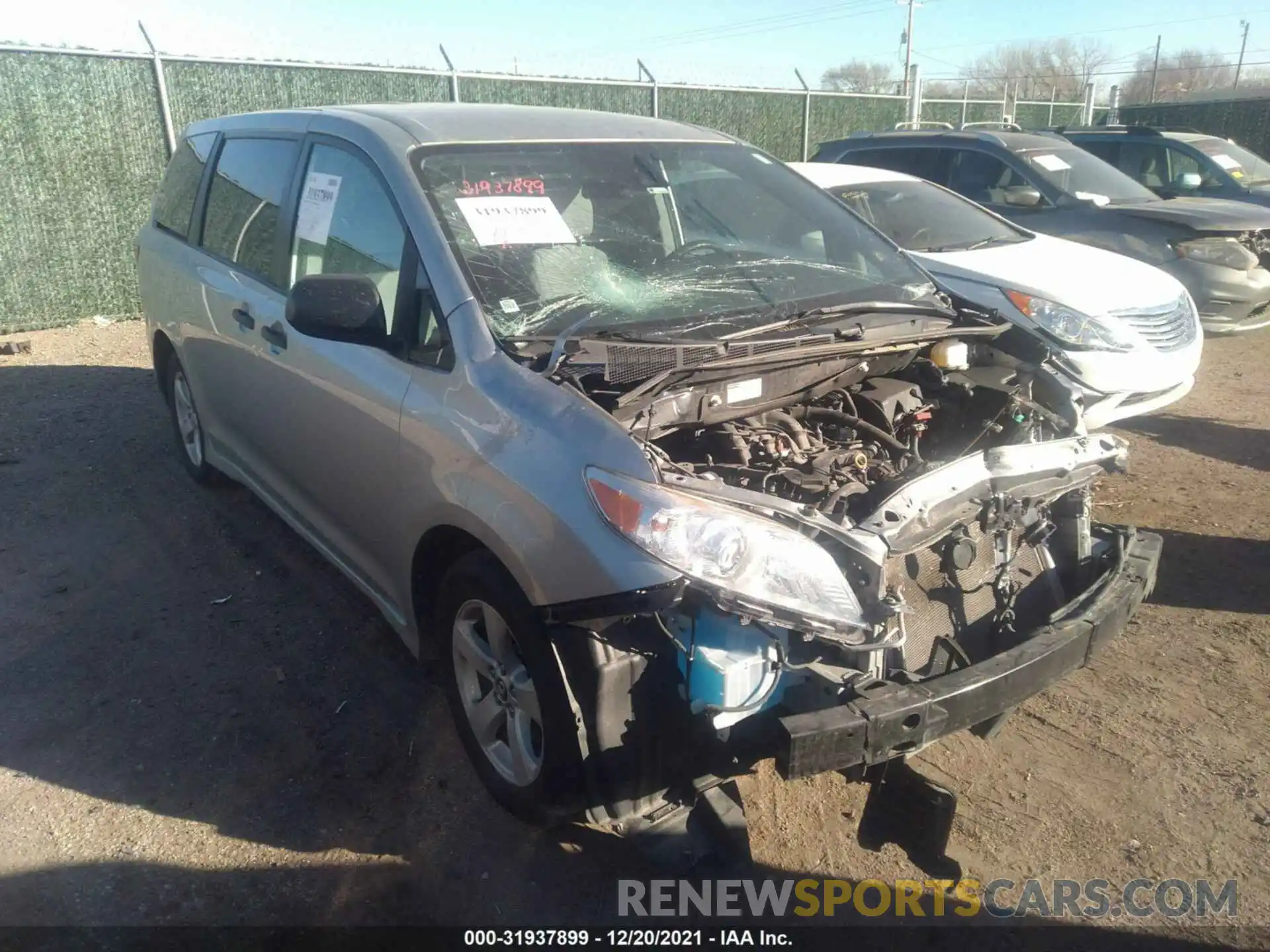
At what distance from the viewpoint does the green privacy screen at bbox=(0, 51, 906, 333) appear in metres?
9.20

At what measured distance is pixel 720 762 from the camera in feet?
7.76

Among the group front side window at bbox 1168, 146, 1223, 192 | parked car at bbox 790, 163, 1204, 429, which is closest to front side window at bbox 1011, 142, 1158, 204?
front side window at bbox 1168, 146, 1223, 192

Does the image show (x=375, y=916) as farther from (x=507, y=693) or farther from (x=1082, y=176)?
(x=1082, y=176)

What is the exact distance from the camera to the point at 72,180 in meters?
9.53

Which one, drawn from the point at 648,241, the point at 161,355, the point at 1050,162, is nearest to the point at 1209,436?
the point at 1050,162

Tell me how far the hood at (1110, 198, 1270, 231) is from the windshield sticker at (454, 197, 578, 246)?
6748 mm

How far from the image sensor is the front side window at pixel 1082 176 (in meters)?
8.58

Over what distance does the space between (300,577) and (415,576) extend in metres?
1.66

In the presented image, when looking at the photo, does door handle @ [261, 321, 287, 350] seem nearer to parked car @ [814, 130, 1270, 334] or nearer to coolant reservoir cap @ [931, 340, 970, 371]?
coolant reservoir cap @ [931, 340, 970, 371]

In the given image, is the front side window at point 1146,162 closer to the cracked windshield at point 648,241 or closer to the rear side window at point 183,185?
the cracked windshield at point 648,241

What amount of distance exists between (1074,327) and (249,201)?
14.4ft

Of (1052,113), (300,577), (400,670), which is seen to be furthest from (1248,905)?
(1052,113)

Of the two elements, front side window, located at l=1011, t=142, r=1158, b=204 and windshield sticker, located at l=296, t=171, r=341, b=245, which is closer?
windshield sticker, located at l=296, t=171, r=341, b=245

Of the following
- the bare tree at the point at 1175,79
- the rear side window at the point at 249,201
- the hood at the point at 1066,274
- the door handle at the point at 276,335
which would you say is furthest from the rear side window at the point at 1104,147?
the bare tree at the point at 1175,79
